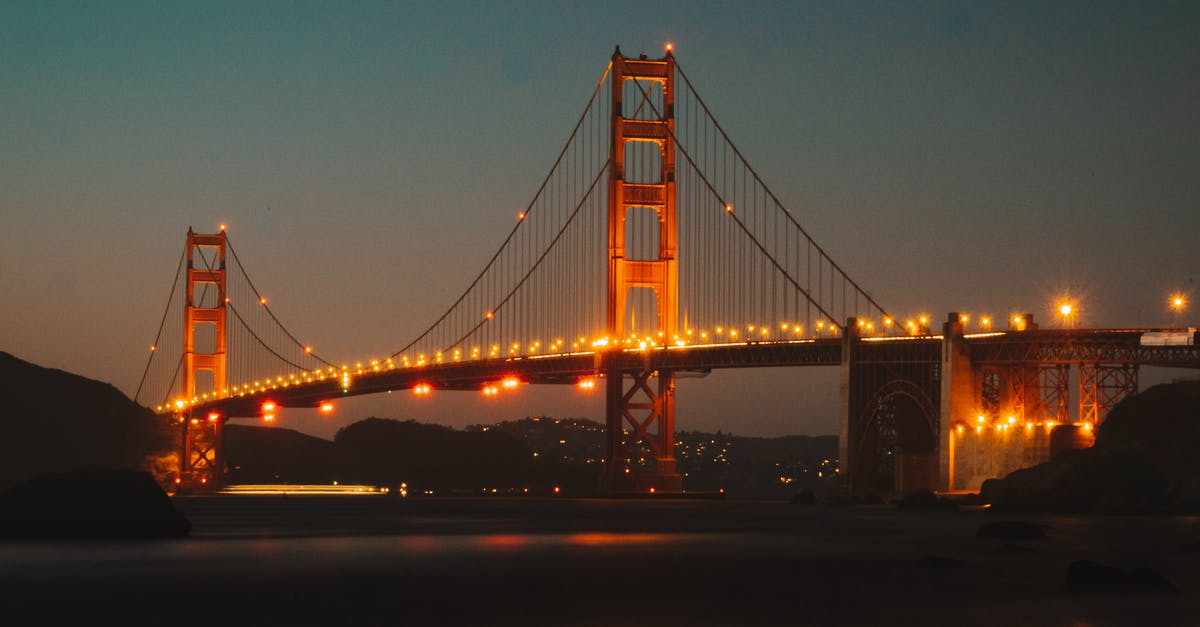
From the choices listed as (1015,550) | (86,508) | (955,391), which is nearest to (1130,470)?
(955,391)

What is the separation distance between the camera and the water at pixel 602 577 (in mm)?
19797

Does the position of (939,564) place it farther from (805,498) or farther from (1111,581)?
(805,498)

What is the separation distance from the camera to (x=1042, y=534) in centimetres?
3528

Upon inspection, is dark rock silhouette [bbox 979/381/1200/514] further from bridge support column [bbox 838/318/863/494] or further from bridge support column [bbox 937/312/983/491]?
bridge support column [bbox 838/318/863/494]

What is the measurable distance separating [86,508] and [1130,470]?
98.1 feet

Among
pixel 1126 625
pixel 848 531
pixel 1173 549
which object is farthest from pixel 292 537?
pixel 1126 625

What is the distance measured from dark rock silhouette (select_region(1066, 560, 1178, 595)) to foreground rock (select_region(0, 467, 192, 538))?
18.9m

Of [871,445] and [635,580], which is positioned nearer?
[635,580]

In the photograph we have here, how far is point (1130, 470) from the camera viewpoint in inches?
1992

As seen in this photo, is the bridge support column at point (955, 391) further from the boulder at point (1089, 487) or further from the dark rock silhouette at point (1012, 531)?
the dark rock silhouette at point (1012, 531)

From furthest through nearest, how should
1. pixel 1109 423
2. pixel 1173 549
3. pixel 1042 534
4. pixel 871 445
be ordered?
1. pixel 871 445
2. pixel 1109 423
3. pixel 1042 534
4. pixel 1173 549

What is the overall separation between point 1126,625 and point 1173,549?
44.1ft

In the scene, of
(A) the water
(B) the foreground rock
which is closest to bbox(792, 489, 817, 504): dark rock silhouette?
(A) the water

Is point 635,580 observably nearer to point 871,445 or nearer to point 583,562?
point 583,562
